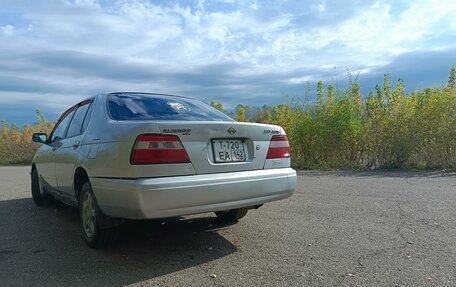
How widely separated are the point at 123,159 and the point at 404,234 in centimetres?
313

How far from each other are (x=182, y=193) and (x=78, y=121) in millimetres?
2241

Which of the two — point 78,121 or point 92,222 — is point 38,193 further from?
point 92,222

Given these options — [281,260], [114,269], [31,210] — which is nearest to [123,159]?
[114,269]

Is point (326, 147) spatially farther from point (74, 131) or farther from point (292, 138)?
point (74, 131)

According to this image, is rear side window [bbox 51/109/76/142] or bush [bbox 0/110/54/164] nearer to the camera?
rear side window [bbox 51/109/76/142]

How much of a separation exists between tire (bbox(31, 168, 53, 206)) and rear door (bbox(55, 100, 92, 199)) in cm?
145

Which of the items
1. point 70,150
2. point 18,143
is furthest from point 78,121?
point 18,143

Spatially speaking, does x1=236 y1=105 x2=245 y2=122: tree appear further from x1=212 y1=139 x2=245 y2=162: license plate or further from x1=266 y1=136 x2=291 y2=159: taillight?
x1=212 y1=139 x2=245 y2=162: license plate

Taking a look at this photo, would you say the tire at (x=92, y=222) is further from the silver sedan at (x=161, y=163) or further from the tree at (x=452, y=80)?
the tree at (x=452, y=80)

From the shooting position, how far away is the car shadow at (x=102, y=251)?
3240 millimetres

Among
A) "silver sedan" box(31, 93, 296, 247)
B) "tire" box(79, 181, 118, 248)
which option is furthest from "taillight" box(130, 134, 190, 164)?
"tire" box(79, 181, 118, 248)

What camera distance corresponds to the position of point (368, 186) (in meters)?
7.63

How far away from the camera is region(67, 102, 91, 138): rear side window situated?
4618 millimetres

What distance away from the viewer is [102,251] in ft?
12.6
